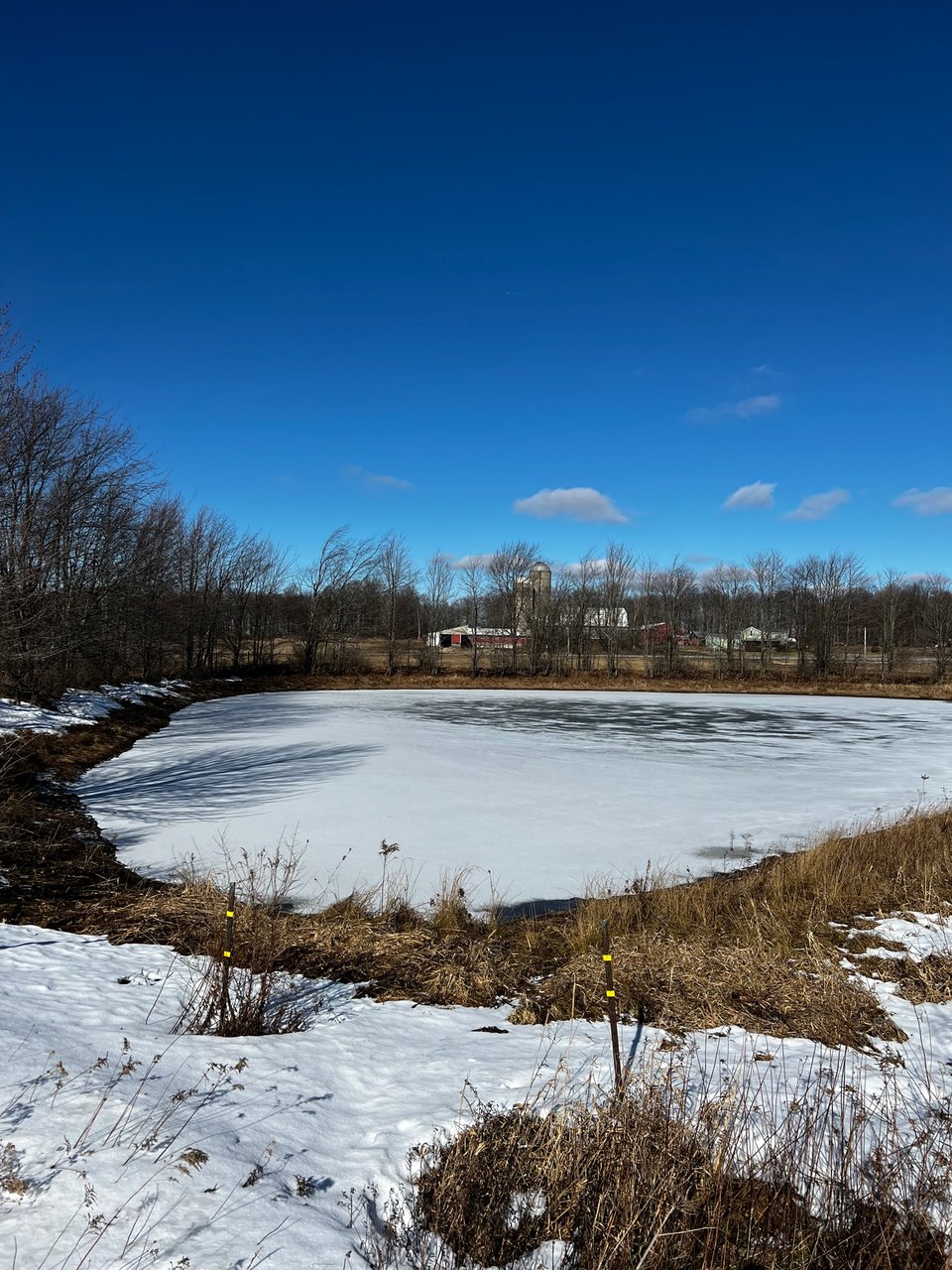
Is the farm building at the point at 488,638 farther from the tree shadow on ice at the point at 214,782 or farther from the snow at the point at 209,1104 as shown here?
the snow at the point at 209,1104

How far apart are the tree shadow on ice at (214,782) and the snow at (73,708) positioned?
2945mm

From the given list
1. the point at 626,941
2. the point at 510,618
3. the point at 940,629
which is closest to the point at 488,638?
the point at 510,618

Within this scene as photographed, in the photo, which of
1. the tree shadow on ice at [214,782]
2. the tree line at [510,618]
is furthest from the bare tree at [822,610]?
the tree shadow on ice at [214,782]

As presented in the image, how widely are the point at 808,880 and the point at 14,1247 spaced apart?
273 inches

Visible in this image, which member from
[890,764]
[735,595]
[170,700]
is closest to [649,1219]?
[890,764]

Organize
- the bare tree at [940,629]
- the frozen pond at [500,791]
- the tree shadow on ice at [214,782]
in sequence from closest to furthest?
the frozen pond at [500,791]
the tree shadow on ice at [214,782]
the bare tree at [940,629]

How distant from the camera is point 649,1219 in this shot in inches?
98.9

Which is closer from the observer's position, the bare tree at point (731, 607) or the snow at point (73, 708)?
the snow at point (73, 708)

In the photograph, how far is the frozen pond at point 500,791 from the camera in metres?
8.33

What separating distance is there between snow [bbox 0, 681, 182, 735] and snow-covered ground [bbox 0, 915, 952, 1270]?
37.5 ft

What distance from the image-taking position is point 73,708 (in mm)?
18297

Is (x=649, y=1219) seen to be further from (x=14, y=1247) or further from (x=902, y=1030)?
(x=902, y=1030)

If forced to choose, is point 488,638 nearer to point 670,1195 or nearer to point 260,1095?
point 260,1095

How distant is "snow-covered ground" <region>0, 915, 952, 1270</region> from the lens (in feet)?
8.05
